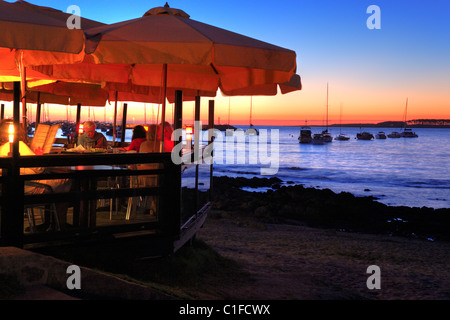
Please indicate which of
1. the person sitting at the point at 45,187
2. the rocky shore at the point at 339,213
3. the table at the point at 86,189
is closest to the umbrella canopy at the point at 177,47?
the table at the point at 86,189

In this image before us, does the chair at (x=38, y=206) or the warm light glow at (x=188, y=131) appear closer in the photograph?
the chair at (x=38, y=206)

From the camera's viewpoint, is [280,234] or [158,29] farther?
[280,234]

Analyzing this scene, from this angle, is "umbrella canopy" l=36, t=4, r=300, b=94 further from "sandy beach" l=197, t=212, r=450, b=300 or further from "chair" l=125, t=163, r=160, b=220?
"sandy beach" l=197, t=212, r=450, b=300

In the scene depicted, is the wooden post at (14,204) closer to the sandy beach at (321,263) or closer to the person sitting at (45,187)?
the person sitting at (45,187)

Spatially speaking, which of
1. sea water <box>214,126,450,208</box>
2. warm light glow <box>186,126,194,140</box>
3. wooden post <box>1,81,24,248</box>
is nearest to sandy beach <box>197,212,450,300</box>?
wooden post <box>1,81,24,248</box>

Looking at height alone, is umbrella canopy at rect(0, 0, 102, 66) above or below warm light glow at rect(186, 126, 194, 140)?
above

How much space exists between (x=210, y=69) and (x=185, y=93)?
2.33 metres

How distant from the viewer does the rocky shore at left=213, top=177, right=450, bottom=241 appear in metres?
16.9

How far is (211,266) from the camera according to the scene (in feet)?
23.2

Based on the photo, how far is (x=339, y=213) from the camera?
742 inches

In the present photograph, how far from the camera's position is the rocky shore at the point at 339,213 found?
1691 cm

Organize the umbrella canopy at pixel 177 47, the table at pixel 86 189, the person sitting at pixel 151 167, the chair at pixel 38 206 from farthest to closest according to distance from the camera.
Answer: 1. the person sitting at pixel 151 167
2. the chair at pixel 38 206
3. the table at pixel 86 189
4. the umbrella canopy at pixel 177 47

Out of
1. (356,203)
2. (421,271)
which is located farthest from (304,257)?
(356,203)

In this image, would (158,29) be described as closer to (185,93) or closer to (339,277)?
(185,93)
